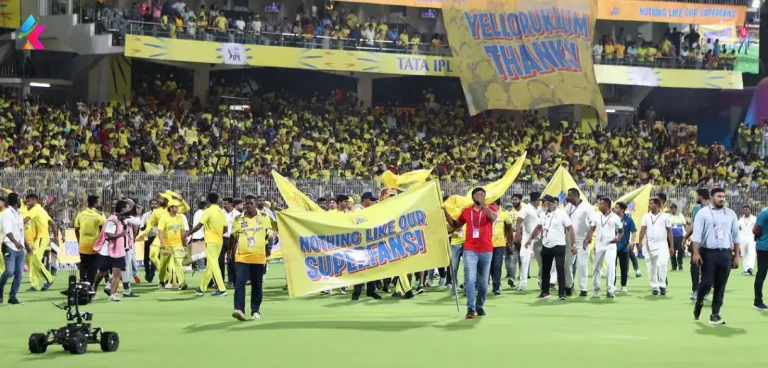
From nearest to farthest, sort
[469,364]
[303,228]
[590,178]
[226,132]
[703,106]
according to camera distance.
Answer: [469,364] → [303,228] → [226,132] → [590,178] → [703,106]

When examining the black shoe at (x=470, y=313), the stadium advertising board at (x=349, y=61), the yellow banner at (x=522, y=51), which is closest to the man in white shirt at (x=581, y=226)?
the black shoe at (x=470, y=313)

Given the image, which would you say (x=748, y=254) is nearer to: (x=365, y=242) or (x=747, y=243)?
(x=747, y=243)

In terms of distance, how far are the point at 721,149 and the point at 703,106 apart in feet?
27.2

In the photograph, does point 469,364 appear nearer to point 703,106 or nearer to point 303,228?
point 303,228

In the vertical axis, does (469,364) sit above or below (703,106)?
below

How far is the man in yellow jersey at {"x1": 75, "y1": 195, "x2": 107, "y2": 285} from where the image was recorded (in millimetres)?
20453

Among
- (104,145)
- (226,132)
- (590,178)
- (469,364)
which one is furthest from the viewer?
(590,178)

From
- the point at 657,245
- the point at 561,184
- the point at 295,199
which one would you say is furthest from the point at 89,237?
the point at 561,184

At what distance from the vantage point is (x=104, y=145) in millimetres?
38156

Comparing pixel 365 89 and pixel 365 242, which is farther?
pixel 365 89

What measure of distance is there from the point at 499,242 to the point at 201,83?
26.3 metres

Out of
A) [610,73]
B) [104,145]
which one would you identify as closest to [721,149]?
[610,73]

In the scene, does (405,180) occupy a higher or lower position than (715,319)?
higher

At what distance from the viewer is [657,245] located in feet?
76.8
